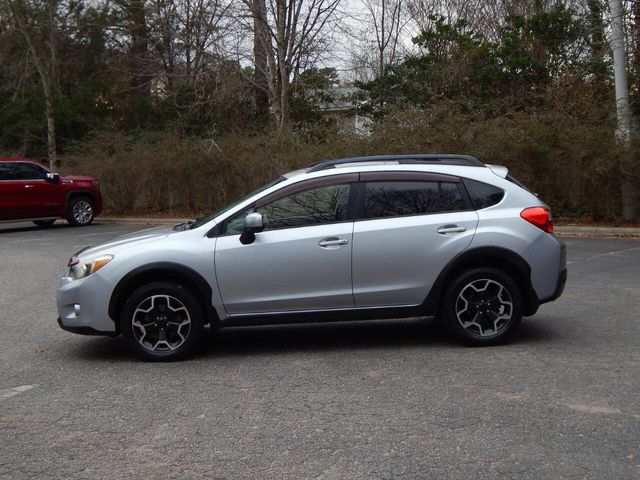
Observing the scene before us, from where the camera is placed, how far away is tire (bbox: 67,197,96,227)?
21250 mm

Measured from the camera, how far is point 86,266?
21.5 ft

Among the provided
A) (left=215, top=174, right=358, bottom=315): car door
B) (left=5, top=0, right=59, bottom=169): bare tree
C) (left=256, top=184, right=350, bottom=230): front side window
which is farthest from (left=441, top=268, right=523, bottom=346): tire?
(left=5, top=0, right=59, bottom=169): bare tree

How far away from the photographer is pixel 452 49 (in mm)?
27453

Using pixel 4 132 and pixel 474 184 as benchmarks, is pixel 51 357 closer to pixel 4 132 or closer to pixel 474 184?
pixel 474 184

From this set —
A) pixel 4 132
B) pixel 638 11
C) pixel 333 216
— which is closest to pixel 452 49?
pixel 638 11

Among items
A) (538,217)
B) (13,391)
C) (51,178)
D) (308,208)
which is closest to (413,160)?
(308,208)

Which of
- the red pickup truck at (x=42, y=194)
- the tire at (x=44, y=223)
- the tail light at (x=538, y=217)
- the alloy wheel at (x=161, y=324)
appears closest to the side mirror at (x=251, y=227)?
the alloy wheel at (x=161, y=324)

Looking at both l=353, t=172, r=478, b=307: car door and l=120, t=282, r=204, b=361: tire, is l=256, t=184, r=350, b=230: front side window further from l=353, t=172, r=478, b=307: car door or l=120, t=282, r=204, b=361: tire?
l=120, t=282, r=204, b=361: tire

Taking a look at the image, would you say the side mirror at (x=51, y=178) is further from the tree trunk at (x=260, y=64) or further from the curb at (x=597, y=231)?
the curb at (x=597, y=231)

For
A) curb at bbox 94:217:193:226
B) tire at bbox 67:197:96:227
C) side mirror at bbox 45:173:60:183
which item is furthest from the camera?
curb at bbox 94:217:193:226

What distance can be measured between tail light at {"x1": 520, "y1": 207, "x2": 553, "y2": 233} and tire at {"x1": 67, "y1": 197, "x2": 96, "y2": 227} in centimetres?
1690

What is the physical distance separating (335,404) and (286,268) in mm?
1598

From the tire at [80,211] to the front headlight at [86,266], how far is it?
15272 millimetres

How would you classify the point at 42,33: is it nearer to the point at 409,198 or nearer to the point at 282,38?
the point at 282,38
